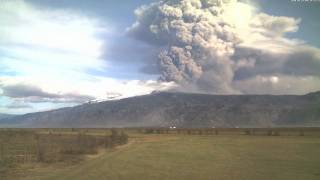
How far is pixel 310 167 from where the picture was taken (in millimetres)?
34438

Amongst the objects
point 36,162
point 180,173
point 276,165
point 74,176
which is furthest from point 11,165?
point 276,165

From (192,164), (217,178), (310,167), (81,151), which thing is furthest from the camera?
(81,151)

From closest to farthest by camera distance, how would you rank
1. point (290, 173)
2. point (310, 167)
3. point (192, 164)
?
point (290, 173)
point (310, 167)
point (192, 164)

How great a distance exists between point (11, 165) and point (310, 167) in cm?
2098

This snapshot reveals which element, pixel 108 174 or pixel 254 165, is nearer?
pixel 108 174

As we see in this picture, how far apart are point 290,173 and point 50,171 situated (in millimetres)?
14915

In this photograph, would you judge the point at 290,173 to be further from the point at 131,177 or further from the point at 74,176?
the point at 74,176

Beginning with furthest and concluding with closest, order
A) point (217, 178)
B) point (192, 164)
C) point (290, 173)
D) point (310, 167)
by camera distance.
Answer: point (192, 164)
point (310, 167)
point (290, 173)
point (217, 178)

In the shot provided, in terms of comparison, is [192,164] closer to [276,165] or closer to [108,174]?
[276,165]

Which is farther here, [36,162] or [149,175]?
[36,162]

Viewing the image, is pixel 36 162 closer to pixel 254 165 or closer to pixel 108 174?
pixel 108 174

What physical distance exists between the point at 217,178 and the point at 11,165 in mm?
15699

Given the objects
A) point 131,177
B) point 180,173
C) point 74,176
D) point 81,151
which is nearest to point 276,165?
point 180,173

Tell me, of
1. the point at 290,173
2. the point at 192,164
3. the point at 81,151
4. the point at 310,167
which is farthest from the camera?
the point at 81,151
